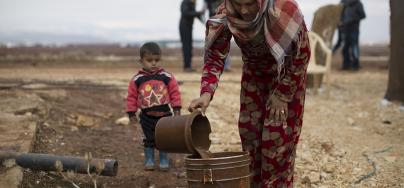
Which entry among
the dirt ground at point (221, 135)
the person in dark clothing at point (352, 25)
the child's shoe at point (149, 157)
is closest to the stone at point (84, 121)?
the dirt ground at point (221, 135)

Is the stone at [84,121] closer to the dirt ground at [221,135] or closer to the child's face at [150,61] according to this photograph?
the dirt ground at [221,135]

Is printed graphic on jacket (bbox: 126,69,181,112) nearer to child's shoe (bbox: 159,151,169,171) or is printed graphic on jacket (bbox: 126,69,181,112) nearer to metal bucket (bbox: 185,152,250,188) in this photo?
child's shoe (bbox: 159,151,169,171)

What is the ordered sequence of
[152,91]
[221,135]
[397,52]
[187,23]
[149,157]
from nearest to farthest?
[152,91] < [149,157] < [221,135] < [397,52] < [187,23]

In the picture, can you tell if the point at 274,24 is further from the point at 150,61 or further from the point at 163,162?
the point at 163,162

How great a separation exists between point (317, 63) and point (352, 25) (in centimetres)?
445

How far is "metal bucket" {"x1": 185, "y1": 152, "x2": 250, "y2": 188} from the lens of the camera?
3230 millimetres

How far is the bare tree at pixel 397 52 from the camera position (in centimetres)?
797

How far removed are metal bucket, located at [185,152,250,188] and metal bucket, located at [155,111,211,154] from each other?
116 millimetres

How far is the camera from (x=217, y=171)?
3.24 m

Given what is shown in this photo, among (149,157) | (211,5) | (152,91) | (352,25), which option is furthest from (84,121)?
(352,25)

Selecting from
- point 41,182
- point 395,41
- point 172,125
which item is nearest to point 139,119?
point 41,182

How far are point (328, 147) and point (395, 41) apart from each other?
2.99 metres

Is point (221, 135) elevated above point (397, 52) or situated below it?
below

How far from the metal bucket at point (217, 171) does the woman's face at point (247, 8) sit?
794mm
